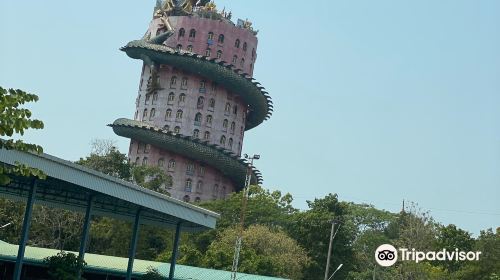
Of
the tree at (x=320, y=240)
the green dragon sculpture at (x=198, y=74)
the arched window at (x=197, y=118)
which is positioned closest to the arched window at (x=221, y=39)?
the green dragon sculpture at (x=198, y=74)

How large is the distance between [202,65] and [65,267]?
2277 inches

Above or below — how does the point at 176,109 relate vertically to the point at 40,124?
above

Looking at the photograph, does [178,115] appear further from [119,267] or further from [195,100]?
[119,267]

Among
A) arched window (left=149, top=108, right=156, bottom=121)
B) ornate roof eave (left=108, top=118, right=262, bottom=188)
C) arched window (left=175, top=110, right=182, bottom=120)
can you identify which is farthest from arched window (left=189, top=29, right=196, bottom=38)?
ornate roof eave (left=108, top=118, right=262, bottom=188)

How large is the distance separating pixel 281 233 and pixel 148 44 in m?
33.7

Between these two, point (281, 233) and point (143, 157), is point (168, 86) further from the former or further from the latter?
point (281, 233)

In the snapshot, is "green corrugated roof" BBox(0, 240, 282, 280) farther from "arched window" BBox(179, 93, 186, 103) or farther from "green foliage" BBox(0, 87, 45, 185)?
"arched window" BBox(179, 93, 186, 103)

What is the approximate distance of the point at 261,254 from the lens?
6038 centimetres

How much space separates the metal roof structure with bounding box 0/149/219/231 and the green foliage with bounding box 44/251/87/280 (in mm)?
2771

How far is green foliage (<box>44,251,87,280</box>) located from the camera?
2931 centimetres

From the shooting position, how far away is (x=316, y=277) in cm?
6394

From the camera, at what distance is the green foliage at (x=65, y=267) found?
29312mm

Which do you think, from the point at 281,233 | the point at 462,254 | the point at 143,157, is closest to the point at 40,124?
the point at 462,254

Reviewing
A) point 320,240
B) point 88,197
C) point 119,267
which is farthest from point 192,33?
point 88,197
